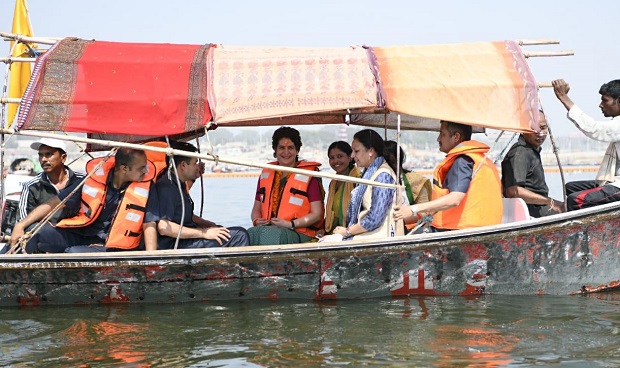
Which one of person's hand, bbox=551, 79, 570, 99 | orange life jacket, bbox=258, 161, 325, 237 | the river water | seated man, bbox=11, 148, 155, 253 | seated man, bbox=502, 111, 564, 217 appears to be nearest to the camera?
the river water

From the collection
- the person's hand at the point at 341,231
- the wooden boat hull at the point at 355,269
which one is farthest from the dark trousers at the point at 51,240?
the person's hand at the point at 341,231

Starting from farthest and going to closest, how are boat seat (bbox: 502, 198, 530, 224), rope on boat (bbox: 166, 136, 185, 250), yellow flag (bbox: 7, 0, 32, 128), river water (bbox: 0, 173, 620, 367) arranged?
1. yellow flag (bbox: 7, 0, 32, 128)
2. boat seat (bbox: 502, 198, 530, 224)
3. rope on boat (bbox: 166, 136, 185, 250)
4. river water (bbox: 0, 173, 620, 367)

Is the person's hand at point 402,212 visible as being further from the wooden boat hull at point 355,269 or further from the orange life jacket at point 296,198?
the orange life jacket at point 296,198

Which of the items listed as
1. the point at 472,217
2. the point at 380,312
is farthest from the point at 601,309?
the point at 380,312

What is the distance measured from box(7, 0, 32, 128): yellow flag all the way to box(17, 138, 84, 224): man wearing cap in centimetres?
233

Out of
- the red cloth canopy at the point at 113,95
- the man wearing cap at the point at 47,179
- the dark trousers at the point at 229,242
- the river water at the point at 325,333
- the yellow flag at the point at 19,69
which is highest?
the yellow flag at the point at 19,69

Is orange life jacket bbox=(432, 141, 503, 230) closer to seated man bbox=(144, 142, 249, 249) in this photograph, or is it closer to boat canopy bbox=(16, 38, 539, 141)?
boat canopy bbox=(16, 38, 539, 141)

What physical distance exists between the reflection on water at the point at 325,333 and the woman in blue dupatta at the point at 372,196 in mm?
658

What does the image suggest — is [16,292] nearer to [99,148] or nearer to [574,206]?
[99,148]

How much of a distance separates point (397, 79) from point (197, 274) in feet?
8.00

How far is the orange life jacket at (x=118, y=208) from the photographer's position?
7.57 m

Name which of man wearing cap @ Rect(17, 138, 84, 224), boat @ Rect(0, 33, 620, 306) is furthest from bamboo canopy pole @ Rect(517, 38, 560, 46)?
man wearing cap @ Rect(17, 138, 84, 224)

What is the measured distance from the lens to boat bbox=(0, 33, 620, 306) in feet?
24.3

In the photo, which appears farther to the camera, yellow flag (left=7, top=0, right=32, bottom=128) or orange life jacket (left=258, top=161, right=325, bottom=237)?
yellow flag (left=7, top=0, right=32, bottom=128)
